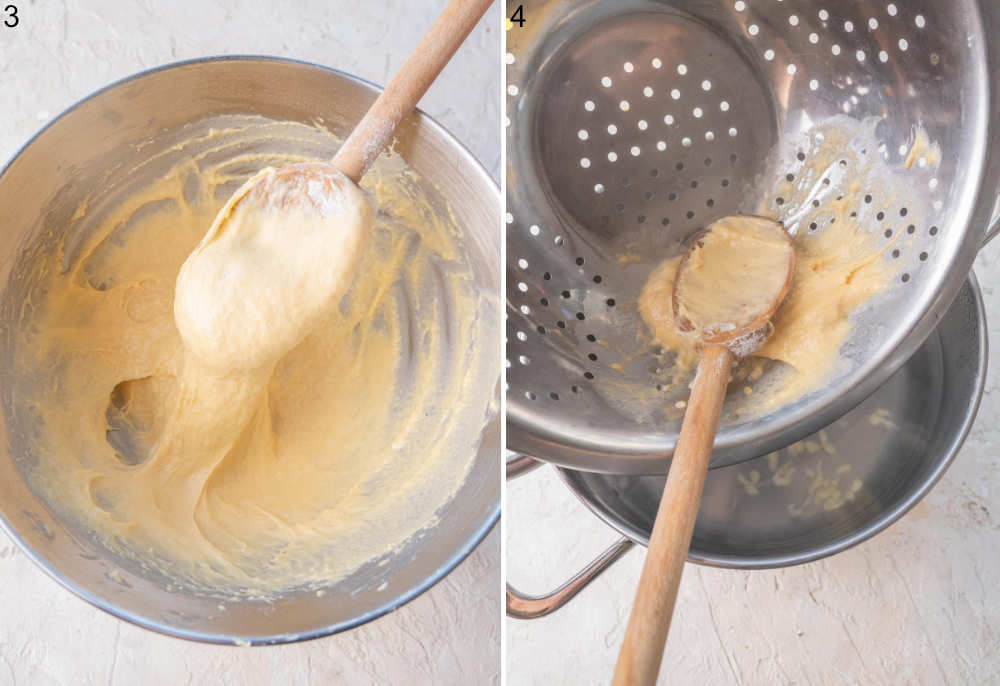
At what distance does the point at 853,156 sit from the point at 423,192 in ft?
1.19

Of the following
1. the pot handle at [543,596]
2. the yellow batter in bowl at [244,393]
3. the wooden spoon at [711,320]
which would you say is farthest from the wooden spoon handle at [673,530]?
the yellow batter in bowl at [244,393]

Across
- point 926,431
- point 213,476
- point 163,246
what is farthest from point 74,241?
point 926,431

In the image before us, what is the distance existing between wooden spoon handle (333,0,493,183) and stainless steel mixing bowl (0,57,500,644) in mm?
66

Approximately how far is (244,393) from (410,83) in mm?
317

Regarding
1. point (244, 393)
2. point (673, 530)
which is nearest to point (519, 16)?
point (673, 530)

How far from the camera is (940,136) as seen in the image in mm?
438

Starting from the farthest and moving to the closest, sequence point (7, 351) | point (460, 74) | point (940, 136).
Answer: point (460, 74)
point (7, 351)
point (940, 136)

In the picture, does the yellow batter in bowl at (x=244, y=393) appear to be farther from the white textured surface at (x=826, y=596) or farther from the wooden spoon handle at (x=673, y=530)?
the wooden spoon handle at (x=673, y=530)

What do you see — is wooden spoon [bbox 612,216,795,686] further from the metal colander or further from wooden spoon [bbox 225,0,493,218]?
wooden spoon [bbox 225,0,493,218]

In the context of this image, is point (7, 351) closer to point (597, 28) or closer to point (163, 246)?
point (163, 246)

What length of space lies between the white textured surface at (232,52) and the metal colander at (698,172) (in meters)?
0.35

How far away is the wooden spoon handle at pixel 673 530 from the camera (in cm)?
31

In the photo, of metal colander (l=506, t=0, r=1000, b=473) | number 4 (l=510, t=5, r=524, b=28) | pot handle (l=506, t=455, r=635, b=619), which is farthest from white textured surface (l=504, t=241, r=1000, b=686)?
number 4 (l=510, t=5, r=524, b=28)

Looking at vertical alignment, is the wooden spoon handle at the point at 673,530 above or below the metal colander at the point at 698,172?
below
